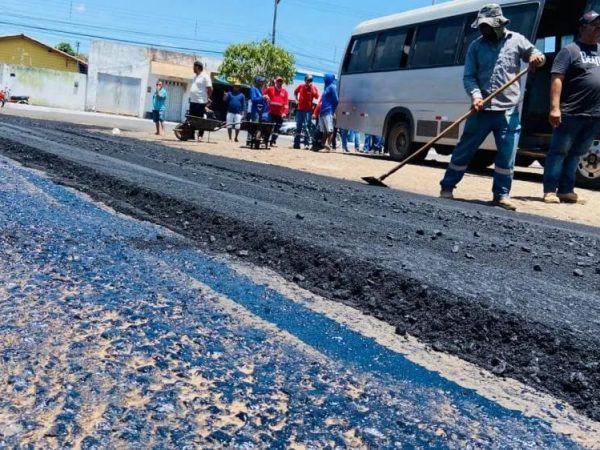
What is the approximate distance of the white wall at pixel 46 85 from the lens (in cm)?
4056

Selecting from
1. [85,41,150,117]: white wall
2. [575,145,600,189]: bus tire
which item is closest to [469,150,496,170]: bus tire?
[575,145,600,189]: bus tire

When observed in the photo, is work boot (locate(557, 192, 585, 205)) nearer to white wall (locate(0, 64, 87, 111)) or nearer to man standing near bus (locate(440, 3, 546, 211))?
man standing near bus (locate(440, 3, 546, 211))

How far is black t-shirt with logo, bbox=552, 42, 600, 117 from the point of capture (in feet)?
20.4

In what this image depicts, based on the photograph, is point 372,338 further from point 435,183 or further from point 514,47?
point 435,183

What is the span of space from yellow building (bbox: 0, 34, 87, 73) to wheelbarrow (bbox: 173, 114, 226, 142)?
44.0m

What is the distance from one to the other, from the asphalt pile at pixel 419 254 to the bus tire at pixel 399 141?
7151 mm

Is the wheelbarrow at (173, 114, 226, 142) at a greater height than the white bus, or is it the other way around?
the white bus

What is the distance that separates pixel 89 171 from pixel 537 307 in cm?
416

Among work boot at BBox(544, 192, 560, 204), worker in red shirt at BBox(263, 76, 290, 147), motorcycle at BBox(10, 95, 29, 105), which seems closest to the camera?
work boot at BBox(544, 192, 560, 204)

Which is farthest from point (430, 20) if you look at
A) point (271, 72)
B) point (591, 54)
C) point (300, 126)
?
point (271, 72)

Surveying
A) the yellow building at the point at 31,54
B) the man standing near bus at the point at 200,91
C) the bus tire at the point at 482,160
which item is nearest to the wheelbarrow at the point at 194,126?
the man standing near bus at the point at 200,91

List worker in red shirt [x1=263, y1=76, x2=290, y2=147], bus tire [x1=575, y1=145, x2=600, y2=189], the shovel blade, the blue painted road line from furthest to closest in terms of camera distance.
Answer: worker in red shirt [x1=263, y1=76, x2=290, y2=147] → bus tire [x1=575, y1=145, x2=600, y2=189] → the shovel blade → the blue painted road line

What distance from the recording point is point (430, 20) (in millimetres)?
12570

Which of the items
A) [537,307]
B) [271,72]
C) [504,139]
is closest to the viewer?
[537,307]
